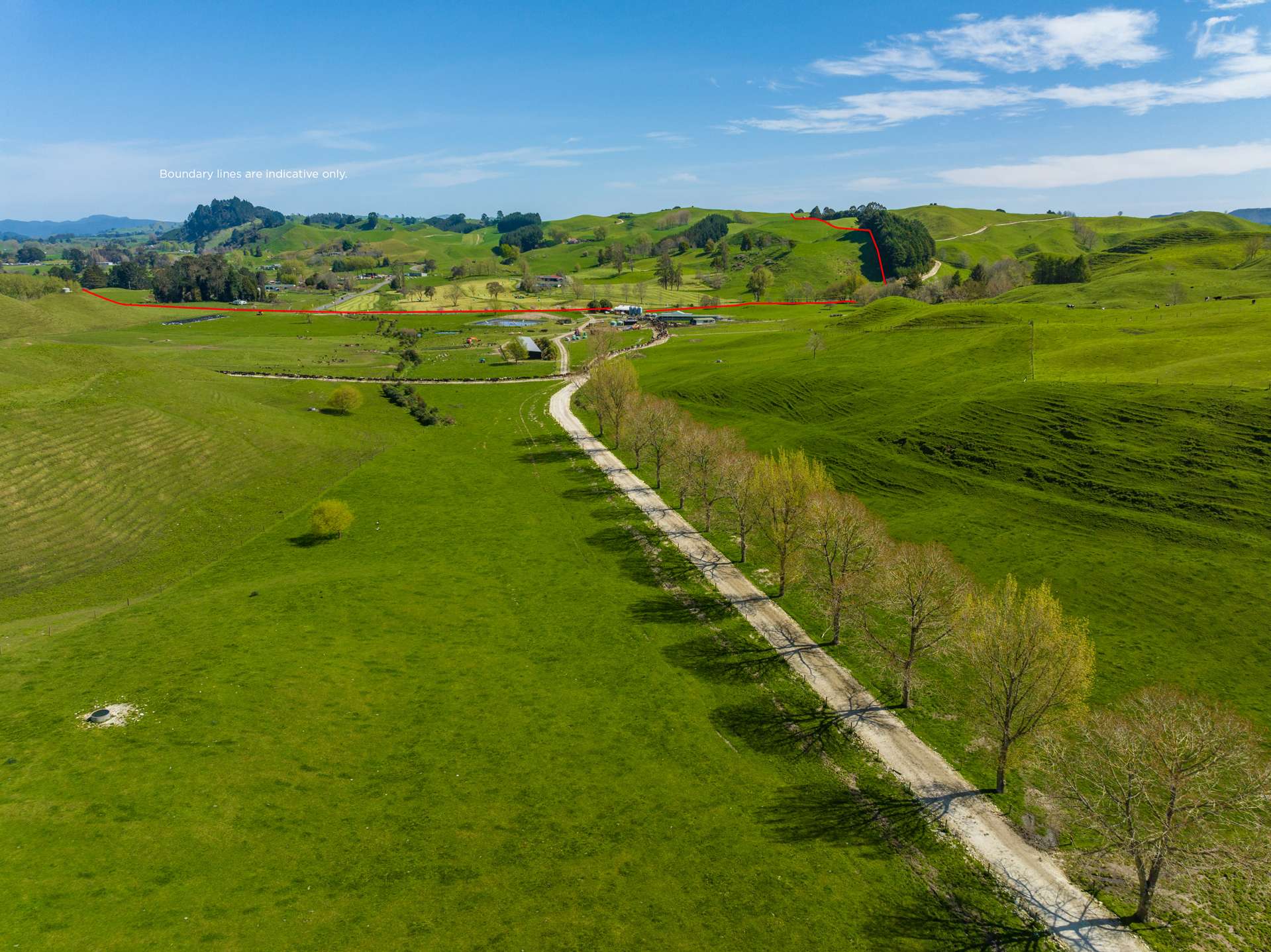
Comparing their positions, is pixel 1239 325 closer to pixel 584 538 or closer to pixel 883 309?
pixel 883 309

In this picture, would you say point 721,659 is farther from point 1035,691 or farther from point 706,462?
point 706,462

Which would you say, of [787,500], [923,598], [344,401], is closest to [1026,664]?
[923,598]

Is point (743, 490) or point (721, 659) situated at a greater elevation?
point (743, 490)

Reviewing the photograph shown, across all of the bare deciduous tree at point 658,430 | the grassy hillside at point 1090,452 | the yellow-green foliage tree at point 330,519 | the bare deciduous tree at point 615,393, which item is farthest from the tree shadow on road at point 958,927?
the bare deciduous tree at point 615,393

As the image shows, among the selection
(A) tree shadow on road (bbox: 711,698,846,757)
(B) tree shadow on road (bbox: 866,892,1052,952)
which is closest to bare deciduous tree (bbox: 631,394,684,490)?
(A) tree shadow on road (bbox: 711,698,846,757)

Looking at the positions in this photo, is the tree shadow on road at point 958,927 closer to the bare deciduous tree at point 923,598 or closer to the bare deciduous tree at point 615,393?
the bare deciduous tree at point 923,598

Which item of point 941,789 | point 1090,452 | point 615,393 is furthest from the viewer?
point 615,393

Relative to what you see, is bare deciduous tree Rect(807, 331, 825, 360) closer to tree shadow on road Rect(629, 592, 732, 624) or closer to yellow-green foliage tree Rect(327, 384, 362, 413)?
tree shadow on road Rect(629, 592, 732, 624)
